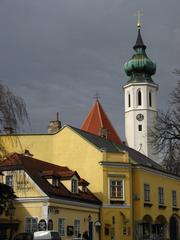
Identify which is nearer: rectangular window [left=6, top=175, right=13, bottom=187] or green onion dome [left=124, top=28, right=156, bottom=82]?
rectangular window [left=6, top=175, right=13, bottom=187]

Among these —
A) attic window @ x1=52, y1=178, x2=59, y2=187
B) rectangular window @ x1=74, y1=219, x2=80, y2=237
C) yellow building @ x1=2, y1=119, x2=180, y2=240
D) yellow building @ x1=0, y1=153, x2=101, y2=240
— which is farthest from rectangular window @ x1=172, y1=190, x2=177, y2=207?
attic window @ x1=52, y1=178, x2=59, y2=187

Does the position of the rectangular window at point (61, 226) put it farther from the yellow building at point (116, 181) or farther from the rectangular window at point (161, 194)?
the rectangular window at point (161, 194)

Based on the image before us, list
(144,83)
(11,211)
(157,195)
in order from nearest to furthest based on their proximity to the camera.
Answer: (11,211)
(157,195)
(144,83)

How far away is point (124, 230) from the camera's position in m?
45.1

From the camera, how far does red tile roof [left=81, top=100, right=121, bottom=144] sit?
234 feet

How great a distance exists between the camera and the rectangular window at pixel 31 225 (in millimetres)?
37531

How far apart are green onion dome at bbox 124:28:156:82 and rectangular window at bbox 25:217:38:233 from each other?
202ft

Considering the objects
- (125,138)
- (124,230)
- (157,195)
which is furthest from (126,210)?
(125,138)

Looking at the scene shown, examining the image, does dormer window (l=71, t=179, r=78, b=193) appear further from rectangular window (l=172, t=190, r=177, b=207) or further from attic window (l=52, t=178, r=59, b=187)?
rectangular window (l=172, t=190, r=177, b=207)

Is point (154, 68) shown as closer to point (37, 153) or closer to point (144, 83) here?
point (144, 83)

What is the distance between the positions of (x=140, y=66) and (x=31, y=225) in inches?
2452

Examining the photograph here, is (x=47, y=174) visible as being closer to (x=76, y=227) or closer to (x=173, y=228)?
(x=76, y=227)

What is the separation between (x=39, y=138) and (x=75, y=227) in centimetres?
1230

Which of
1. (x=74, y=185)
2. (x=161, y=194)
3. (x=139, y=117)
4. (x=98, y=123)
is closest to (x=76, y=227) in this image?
(x=74, y=185)
